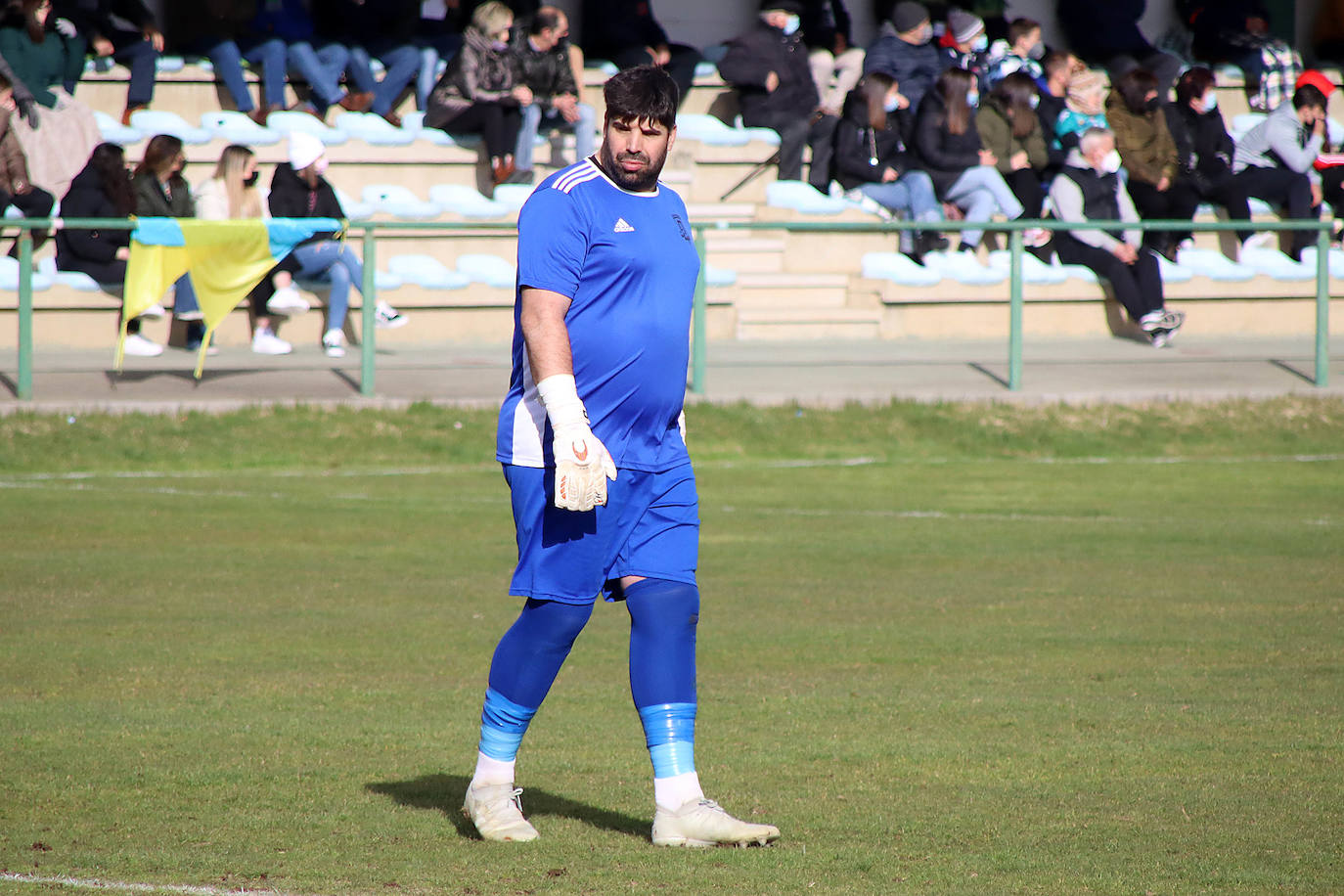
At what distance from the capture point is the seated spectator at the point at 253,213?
1534 cm

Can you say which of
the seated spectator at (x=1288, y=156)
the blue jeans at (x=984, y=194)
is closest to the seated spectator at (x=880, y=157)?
the blue jeans at (x=984, y=194)

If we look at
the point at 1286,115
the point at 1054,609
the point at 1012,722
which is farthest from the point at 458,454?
the point at 1286,115

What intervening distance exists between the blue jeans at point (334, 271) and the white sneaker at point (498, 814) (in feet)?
36.1

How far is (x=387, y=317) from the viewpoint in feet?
52.7

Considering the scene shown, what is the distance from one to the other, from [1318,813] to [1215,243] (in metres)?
14.7

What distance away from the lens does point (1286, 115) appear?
21.9 metres

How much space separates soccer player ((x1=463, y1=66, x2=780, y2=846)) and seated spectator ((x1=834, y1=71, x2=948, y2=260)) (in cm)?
1539

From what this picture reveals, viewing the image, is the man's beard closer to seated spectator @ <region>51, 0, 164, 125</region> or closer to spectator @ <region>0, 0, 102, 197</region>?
spectator @ <region>0, 0, 102, 197</region>

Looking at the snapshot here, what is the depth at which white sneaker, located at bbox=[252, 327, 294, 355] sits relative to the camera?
15367 mm

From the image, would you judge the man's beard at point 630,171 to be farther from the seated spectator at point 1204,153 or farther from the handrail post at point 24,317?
the seated spectator at point 1204,153

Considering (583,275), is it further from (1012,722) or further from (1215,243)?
(1215,243)

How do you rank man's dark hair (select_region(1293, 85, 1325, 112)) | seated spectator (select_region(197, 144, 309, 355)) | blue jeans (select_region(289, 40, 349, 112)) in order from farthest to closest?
man's dark hair (select_region(1293, 85, 1325, 112))
blue jeans (select_region(289, 40, 349, 112))
seated spectator (select_region(197, 144, 309, 355))

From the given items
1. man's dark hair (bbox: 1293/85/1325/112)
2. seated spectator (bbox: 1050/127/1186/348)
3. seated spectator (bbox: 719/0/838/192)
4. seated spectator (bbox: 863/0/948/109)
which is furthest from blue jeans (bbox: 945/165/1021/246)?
man's dark hair (bbox: 1293/85/1325/112)

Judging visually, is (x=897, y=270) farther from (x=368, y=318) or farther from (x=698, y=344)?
(x=368, y=318)
